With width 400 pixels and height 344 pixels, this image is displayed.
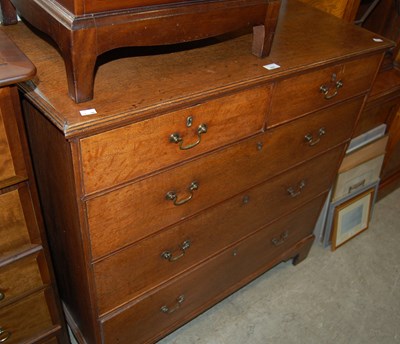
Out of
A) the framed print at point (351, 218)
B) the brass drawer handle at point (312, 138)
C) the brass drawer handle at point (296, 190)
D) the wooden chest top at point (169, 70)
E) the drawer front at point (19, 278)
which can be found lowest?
the framed print at point (351, 218)

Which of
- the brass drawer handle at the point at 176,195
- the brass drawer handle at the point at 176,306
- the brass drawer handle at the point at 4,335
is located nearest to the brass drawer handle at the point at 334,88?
the brass drawer handle at the point at 176,195

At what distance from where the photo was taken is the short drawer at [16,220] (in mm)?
1021

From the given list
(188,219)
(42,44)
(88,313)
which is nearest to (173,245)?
(188,219)

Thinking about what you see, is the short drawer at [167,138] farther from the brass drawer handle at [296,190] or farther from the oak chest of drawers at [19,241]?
the brass drawer handle at [296,190]

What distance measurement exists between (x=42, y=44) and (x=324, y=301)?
5.75 feet

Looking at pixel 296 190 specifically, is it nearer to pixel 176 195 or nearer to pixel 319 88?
pixel 319 88

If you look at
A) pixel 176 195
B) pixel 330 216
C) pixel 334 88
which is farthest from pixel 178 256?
pixel 330 216

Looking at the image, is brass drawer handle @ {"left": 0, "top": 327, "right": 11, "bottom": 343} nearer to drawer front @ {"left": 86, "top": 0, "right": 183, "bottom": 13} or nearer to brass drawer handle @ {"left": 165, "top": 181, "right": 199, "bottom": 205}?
brass drawer handle @ {"left": 165, "top": 181, "right": 199, "bottom": 205}

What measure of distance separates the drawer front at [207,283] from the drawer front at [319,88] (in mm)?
588

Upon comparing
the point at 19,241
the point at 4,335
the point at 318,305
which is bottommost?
the point at 318,305

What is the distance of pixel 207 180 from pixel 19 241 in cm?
56

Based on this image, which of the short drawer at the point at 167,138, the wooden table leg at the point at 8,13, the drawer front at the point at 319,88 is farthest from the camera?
the drawer front at the point at 319,88

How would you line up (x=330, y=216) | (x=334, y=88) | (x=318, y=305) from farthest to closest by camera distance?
(x=330, y=216), (x=318, y=305), (x=334, y=88)

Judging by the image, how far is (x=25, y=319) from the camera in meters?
1.30
